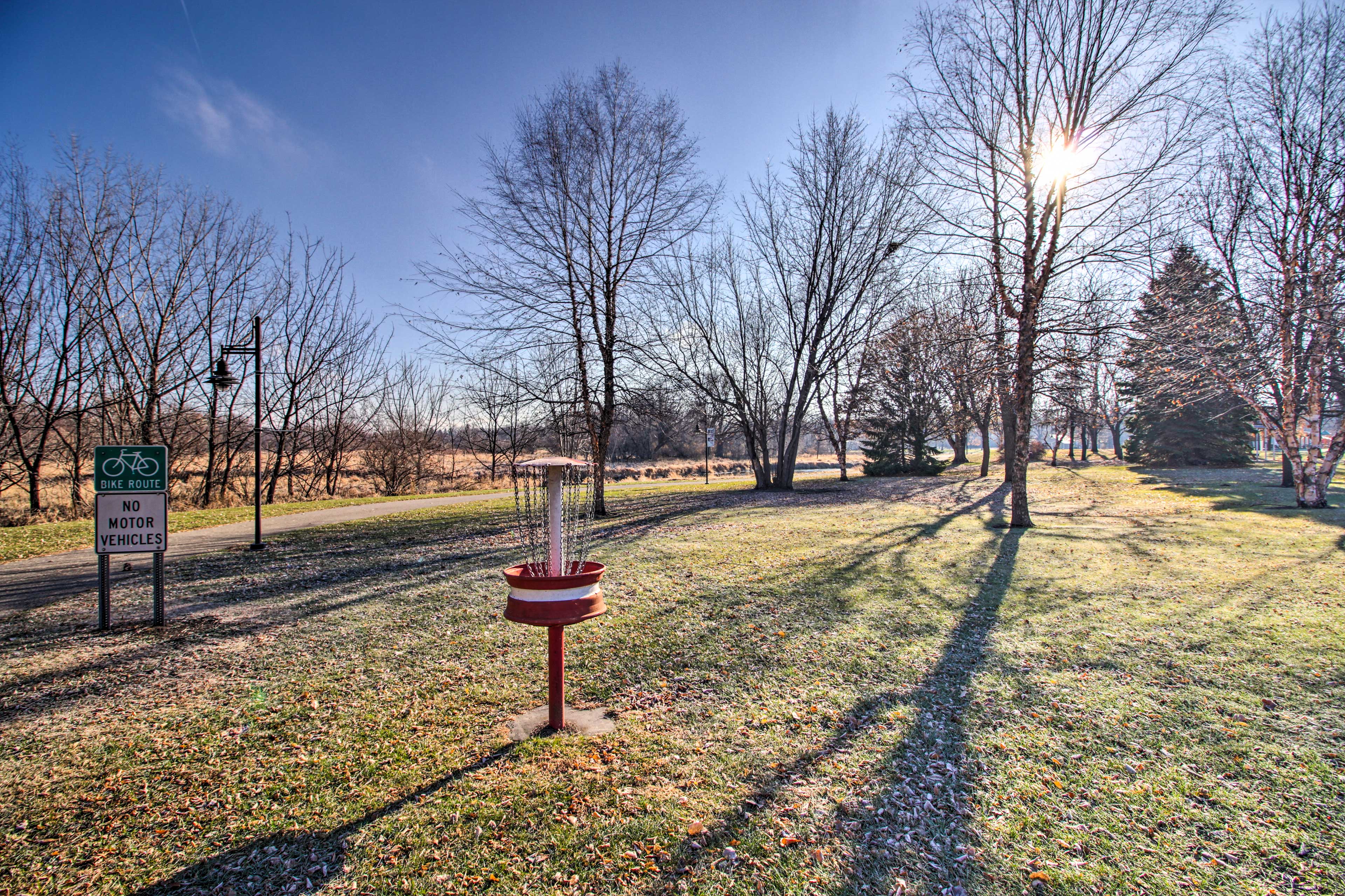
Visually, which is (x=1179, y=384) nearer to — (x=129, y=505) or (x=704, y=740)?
(x=704, y=740)

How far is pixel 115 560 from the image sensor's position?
28.0 ft

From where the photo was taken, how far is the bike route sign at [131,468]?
16.5 ft

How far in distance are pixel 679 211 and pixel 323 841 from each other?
13.9 m

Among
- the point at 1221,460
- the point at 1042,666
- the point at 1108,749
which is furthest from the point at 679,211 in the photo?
the point at 1221,460

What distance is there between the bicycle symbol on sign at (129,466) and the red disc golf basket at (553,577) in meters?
4.09

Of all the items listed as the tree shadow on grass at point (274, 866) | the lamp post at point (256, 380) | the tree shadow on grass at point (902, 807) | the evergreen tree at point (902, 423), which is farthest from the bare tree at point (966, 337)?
the lamp post at point (256, 380)

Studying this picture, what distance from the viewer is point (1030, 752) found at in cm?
327

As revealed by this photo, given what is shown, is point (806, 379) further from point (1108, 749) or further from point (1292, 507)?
point (1108, 749)

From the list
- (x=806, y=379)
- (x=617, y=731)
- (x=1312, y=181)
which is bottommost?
(x=617, y=731)

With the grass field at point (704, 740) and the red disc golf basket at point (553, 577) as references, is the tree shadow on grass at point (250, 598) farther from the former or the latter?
the red disc golf basket at point (553, 577)

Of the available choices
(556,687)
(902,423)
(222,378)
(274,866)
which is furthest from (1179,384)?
(222,378)

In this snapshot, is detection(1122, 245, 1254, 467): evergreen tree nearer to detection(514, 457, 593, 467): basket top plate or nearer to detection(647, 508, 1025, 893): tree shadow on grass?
detection(647, 508, 1025, 893): tree shadow on grass

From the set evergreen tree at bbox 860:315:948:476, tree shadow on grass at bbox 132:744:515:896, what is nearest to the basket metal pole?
tree shadow on grass at bbox 132:744:515:896

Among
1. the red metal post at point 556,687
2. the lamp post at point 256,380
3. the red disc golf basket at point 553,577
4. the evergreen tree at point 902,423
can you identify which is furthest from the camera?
the evergreen tree at point 902,423
